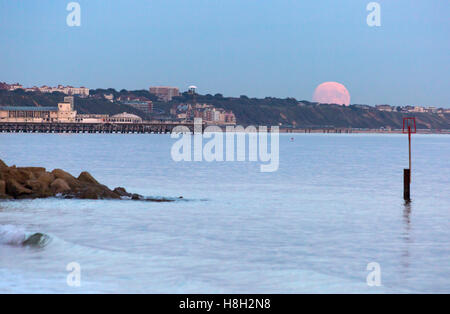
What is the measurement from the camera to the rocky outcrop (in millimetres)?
25219

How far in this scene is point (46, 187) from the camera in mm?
25547

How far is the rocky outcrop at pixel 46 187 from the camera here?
2522 centimetres

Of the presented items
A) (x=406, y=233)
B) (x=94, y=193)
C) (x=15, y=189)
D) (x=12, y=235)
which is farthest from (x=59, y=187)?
(x=406, y=233)

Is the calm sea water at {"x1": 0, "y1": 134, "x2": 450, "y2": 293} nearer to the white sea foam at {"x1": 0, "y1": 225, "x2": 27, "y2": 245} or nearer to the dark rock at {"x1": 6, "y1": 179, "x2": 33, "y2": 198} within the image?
the white sea foam at {"x1": 0, "y1": 225, "x2": 27, "y2": 245}

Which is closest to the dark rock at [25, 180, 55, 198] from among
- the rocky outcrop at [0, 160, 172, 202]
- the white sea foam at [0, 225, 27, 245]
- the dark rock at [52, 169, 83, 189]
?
the rocky outcrop at [0, 160, 172, 202]

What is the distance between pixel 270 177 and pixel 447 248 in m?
26.3

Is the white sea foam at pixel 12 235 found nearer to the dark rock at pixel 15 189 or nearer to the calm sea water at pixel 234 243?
the calm sea water at pixel 234 243

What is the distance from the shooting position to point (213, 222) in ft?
68.1

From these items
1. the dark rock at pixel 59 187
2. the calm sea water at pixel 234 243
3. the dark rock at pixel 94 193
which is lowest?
the calm sea water at pixel 234 243

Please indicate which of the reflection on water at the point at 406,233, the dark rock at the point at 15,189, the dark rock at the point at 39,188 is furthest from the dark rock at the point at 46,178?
the reflection on water at the point at 406,233

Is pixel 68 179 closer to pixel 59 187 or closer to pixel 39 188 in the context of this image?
pixel 59 187

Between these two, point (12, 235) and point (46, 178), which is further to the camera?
point (46, 178)

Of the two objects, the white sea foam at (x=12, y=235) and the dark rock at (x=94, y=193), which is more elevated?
the dark rock at (x=94, y=193)
